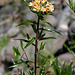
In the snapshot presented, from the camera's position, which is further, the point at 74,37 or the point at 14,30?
the point at 14,30

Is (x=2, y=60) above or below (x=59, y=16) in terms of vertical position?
below

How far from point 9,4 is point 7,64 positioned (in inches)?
198

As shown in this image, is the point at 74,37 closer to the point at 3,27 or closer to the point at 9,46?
the point at 9,46

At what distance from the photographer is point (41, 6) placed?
4.31 ft

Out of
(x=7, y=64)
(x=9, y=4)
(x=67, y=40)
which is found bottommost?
(x=7, y=64)

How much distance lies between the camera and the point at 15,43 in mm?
3762

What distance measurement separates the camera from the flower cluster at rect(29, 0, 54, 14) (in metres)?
1.29

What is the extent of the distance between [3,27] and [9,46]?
9.70 ft

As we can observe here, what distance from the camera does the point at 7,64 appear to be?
3887 millimetres

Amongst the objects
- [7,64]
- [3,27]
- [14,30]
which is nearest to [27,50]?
[7,64]

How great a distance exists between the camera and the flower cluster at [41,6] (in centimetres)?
129

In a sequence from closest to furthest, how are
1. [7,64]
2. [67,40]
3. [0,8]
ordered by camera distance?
[7,64] → [67,40] → [0,8]

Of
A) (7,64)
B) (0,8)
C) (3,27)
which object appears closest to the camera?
(7,64)

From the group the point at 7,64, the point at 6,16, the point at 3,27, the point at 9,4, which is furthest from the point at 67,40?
the point at 9,4
